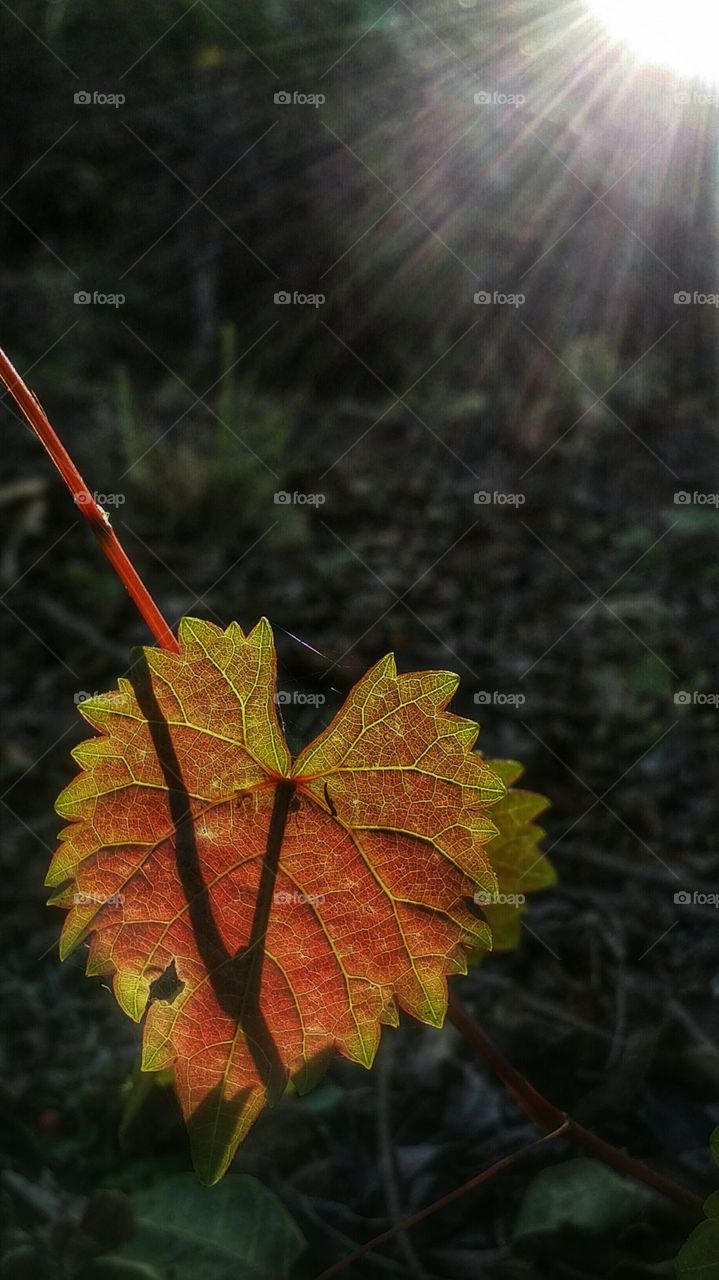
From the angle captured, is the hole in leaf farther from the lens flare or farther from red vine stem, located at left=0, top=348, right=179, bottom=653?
the lens flare

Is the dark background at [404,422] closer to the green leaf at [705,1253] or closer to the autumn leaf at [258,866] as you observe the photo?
the green leaf at [705,1253]

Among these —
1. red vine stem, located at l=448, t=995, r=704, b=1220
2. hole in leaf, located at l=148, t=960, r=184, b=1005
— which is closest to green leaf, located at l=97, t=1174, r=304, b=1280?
red vine stem, located at l=448, t=995, r=704, b=1220

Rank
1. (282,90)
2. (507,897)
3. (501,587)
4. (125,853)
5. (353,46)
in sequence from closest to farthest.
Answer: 1. (125,853)
2. (507,897)
3. (501,587)
4. (353,46)
5. (282,90)

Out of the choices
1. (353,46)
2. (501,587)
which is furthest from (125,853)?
(353,46)

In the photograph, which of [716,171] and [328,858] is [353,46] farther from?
[328,858]

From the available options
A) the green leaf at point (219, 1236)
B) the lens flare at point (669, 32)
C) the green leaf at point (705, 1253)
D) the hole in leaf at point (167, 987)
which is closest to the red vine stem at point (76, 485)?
the hole in leaf at point (167, 987)

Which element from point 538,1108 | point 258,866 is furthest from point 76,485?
point 538,1108

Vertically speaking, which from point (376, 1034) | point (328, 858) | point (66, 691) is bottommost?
point (66, 691)
